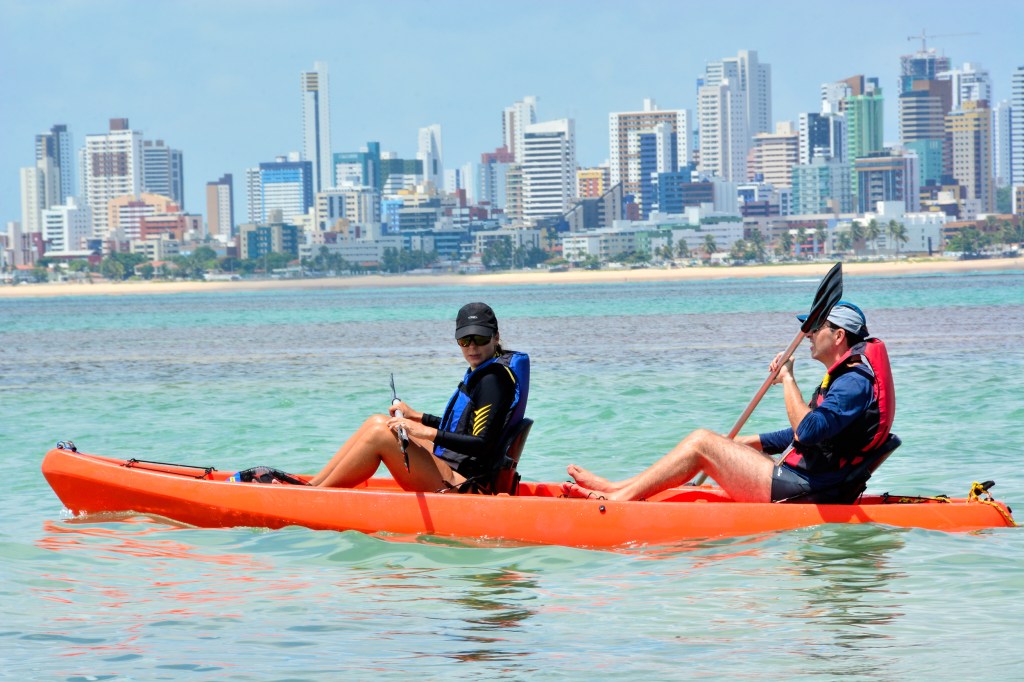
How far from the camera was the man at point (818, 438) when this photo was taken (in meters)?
8.00

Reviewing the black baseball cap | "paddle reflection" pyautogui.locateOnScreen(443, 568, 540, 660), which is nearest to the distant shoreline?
the black baseball cap

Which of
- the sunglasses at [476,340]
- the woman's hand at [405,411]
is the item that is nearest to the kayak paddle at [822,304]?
the sunglasses at [476,340]

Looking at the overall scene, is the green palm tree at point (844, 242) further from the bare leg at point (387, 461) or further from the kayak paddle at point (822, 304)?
the bare leg at point (387, 461)

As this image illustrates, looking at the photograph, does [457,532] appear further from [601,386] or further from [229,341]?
[229,341]

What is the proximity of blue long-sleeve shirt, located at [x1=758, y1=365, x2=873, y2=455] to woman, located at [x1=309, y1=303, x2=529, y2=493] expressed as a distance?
1.65 m

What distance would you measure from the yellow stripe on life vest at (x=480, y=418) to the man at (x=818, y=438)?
104 centimetres

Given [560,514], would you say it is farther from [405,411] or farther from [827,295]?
[827,295]

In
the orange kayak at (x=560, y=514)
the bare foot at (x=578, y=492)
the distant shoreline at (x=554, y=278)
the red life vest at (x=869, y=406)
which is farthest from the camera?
the distant shoreline at (x=554, y=278)

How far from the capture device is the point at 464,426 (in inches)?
330

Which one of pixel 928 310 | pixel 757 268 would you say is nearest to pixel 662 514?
pixel 928 310

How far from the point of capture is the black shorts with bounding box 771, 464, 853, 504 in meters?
8.41

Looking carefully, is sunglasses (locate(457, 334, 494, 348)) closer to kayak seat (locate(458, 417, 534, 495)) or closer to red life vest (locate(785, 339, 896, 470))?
kayak seat (locate(458, 417, 534, 495))

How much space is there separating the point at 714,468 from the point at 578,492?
113cm

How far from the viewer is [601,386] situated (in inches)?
885
